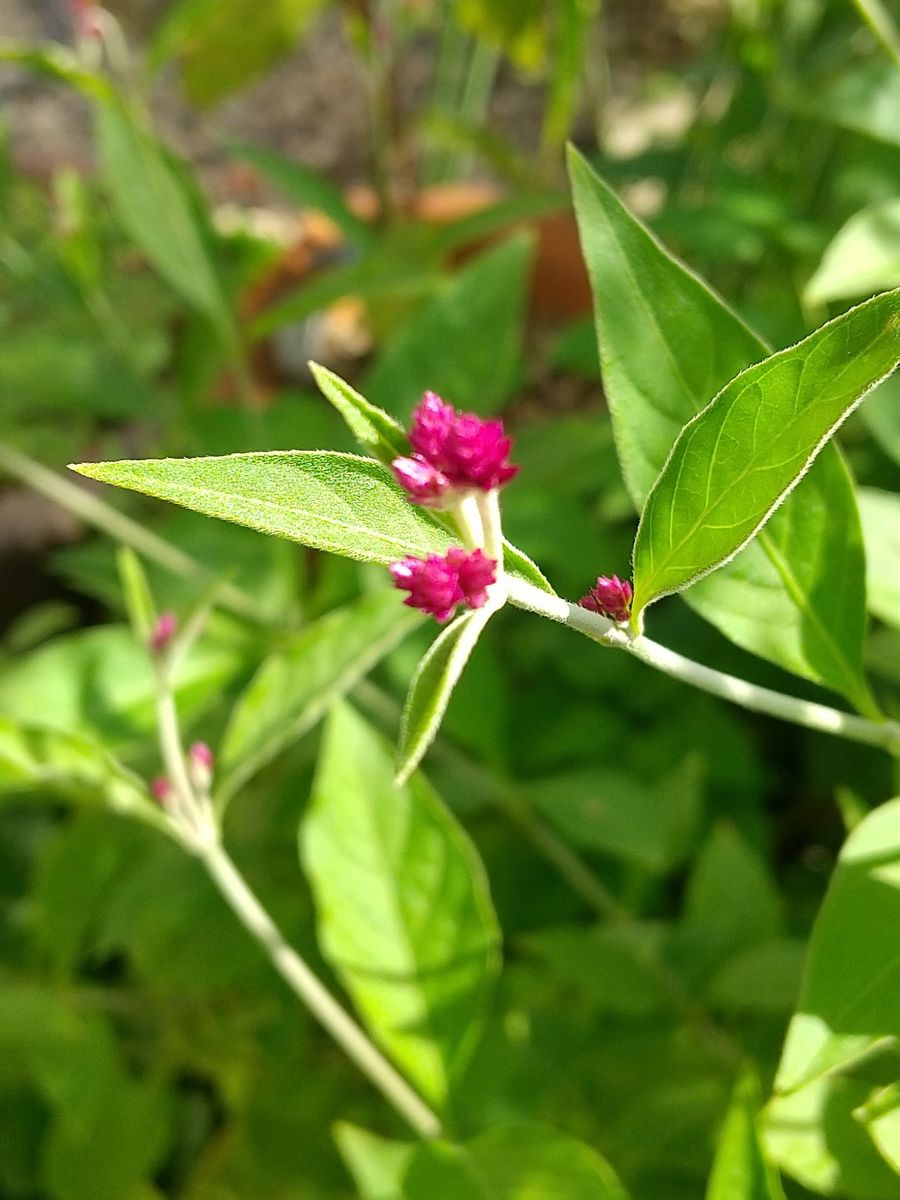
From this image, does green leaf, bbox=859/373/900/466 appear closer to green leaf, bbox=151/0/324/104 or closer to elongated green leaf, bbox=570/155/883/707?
elongated green leaf, bbox=570/155/883/707

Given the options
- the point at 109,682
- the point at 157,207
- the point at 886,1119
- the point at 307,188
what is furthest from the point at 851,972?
the point at 307,188

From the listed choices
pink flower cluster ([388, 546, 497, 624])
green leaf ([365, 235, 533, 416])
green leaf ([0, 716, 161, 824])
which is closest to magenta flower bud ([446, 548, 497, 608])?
pink flower cluster ([388, 546, 497, 624])

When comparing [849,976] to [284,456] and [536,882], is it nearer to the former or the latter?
[284,456]

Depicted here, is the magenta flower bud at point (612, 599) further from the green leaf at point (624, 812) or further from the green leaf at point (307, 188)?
the green leaf at point (307, 188)

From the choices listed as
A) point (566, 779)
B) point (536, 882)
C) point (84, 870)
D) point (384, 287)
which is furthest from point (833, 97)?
point (84, 870)

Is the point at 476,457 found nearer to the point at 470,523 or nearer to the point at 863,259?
the point at 470,523
